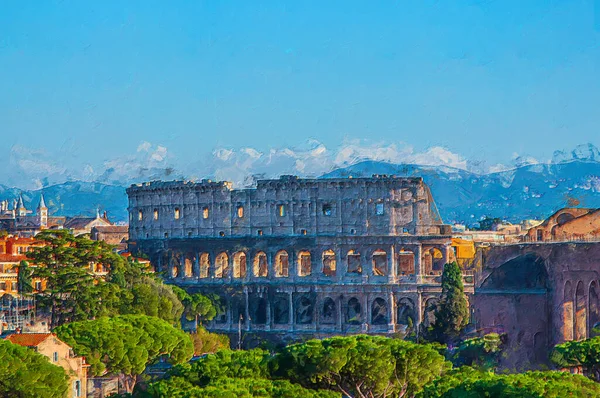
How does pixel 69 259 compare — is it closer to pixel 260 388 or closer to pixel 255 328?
pixel 255 328

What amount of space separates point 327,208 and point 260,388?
5552cm

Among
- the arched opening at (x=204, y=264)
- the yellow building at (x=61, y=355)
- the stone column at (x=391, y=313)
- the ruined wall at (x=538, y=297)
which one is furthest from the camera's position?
the arched opening at (x=204, y=264)

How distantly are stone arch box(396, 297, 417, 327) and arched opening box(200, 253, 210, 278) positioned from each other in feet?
50.8

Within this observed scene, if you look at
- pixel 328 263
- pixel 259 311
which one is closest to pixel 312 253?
pixel 328 263

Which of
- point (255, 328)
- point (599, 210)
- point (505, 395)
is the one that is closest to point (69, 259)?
point (255, 328)

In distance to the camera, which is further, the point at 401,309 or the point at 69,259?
the point at 401,309

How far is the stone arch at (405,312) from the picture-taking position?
104812 millimetres

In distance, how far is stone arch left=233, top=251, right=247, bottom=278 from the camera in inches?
4417

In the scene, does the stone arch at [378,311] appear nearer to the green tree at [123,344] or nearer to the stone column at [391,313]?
the stone column at [391,313]

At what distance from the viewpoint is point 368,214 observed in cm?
10838

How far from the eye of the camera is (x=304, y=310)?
109938 mm

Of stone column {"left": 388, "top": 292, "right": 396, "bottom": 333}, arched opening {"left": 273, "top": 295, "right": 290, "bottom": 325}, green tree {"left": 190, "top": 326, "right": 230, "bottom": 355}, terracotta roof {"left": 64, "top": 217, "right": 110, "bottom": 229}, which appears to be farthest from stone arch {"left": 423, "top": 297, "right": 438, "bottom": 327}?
terracotta roof {"left": 64, "top": 217, "right": 110, "bottom": 229}

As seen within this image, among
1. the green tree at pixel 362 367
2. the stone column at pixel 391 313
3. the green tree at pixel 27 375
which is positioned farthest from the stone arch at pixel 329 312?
the green tree at pixel 27 375

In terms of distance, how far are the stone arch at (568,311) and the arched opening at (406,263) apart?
24842 mm
